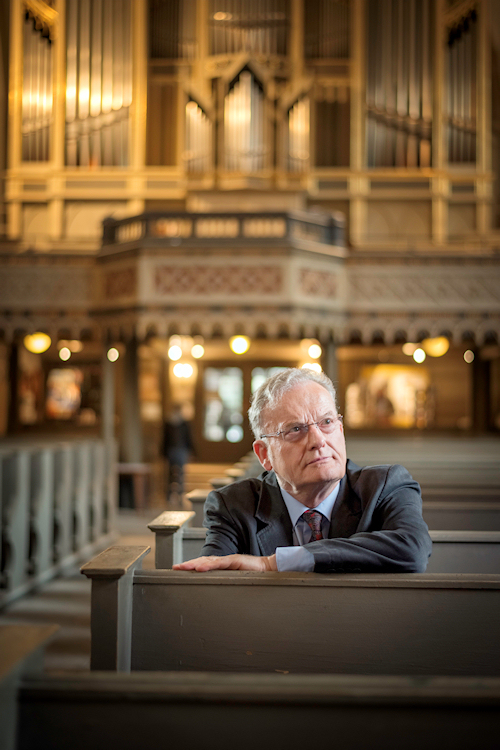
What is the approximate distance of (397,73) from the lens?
13.1 meters

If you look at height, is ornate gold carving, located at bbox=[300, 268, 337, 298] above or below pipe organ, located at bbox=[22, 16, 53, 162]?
below

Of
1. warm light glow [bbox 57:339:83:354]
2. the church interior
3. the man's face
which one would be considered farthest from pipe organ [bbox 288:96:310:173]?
the man's face

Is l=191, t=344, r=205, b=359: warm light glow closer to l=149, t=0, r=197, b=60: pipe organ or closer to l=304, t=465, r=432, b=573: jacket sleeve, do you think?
l=149, t=0, r=197, b=60: pipe organ

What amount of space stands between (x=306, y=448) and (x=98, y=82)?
12929mm

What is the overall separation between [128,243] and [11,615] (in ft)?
20.1

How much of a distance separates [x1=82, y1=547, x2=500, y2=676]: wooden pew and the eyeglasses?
544 mm

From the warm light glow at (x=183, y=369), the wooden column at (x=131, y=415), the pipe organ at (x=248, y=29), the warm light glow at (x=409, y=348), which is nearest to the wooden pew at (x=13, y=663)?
the wooden column at (x=131, y=415)

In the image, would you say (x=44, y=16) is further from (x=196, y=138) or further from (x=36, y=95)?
(x=196, y=138)

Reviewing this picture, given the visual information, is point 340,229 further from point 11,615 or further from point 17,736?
point 17,736

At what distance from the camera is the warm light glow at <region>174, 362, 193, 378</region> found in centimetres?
1294

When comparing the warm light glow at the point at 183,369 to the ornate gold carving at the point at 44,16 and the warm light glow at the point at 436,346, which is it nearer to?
the warm light glow at the point at 436,346

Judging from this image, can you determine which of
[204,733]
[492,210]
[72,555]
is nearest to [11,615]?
[72,555]

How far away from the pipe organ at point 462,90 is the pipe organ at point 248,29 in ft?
10.9

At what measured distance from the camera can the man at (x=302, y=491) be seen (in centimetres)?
209
